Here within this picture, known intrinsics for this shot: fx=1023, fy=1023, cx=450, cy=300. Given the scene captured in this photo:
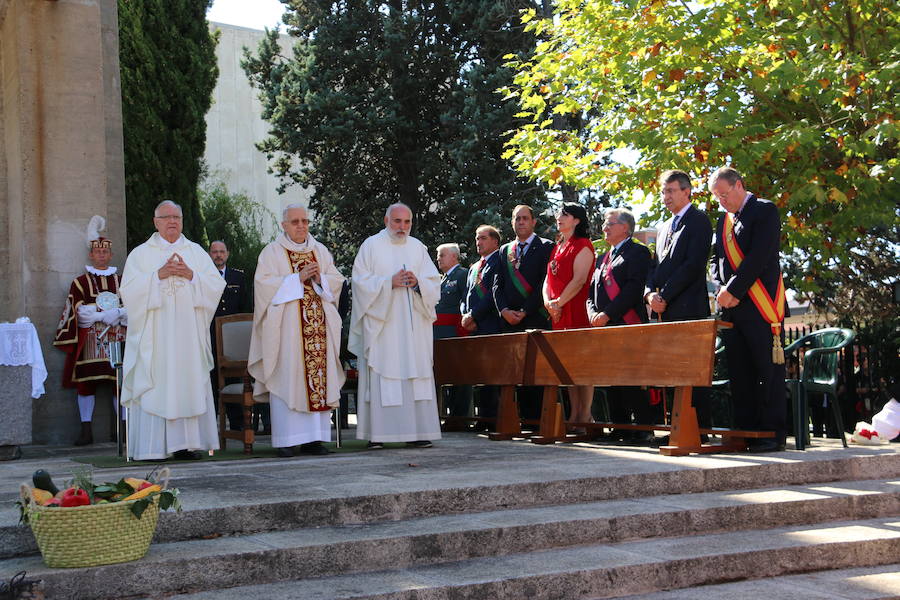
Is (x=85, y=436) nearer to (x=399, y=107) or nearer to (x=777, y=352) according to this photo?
(x=777, y=352)

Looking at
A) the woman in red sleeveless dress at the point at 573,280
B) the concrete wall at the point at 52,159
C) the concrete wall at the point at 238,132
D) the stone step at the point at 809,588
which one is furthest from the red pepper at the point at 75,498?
the concrete wall at the point at 238,132

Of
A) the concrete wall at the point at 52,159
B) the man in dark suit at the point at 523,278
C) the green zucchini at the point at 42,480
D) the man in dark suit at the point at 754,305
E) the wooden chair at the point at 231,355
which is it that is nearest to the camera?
the green zucchini at the point at 42,480

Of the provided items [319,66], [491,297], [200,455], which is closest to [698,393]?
[491,297]

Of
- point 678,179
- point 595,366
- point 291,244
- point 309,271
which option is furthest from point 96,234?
point 678,179

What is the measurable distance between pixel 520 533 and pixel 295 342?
3474 mm

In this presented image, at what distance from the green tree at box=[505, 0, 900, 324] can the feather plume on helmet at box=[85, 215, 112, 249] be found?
15.9 feet

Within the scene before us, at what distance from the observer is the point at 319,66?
68.7 ft

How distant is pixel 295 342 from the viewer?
8047 mm

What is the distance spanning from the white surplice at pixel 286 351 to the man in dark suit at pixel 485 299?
171 cm

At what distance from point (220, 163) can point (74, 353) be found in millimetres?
26173

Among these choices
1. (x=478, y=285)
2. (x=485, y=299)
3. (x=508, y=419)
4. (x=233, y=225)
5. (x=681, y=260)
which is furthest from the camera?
(x=233, y=225)

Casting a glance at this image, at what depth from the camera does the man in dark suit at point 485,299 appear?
9.47m

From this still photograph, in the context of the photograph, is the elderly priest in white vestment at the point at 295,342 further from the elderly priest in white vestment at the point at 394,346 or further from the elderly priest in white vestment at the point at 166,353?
the elderly priest in white vestment at the point at 166,353

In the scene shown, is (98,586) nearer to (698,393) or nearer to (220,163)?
(698,393)
